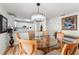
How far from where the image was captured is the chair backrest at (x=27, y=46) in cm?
152

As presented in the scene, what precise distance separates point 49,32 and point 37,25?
0.24 m

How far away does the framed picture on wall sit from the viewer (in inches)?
67.3

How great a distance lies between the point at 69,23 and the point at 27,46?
82cm

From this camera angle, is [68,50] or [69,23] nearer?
[68,50]

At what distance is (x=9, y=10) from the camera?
1552 millimetres

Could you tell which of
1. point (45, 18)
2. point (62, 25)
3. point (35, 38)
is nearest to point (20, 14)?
point (45, 18)

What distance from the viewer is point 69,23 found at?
1.75 metres

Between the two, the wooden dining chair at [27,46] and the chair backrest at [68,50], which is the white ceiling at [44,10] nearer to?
the wooden dining chair at [27,46]

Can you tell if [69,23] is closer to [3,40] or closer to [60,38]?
[60,38]

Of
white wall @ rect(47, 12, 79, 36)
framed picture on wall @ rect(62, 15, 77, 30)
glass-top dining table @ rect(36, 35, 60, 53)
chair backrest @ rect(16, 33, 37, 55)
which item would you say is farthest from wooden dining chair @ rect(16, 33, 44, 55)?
framed picture on wall @ rect(62, 15, 77, 30)

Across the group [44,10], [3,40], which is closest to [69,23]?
[44,10]

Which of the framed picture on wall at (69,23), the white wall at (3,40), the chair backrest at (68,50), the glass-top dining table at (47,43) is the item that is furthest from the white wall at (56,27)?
the white wall at (3,40)

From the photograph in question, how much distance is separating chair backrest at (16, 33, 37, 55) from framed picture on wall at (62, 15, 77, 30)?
2.00 feet
